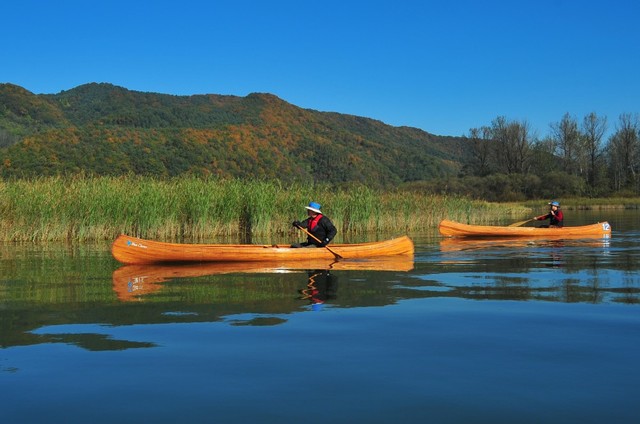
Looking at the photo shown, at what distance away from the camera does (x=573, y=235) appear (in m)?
22.2

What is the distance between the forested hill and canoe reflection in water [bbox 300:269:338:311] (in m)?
20.5

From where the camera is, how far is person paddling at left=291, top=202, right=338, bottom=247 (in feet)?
46.7

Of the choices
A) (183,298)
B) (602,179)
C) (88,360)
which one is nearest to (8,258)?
(183,298)

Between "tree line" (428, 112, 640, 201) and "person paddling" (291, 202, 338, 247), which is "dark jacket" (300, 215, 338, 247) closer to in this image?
"person paddling" (291, 202, 338, 247)

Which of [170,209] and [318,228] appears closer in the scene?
[318,228]

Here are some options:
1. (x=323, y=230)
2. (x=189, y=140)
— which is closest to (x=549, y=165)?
(x=189, y=140)

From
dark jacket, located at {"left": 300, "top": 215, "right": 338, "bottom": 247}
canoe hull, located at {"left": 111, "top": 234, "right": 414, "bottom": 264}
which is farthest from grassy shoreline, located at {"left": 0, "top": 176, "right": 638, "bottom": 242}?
dark jacket, located at {"left": 300, "top": 215, "right": 338, "bottom": 247}

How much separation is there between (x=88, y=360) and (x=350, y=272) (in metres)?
7.13

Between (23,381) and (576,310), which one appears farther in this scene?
(576,310)

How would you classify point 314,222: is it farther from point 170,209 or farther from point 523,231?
point 523,231

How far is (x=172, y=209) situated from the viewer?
21.3 metres

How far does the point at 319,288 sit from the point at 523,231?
13245 mm

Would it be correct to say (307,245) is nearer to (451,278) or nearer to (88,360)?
(451,278)

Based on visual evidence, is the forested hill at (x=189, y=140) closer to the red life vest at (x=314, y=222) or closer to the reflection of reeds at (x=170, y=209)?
the reflection of reeds at (x=170, y=209)
